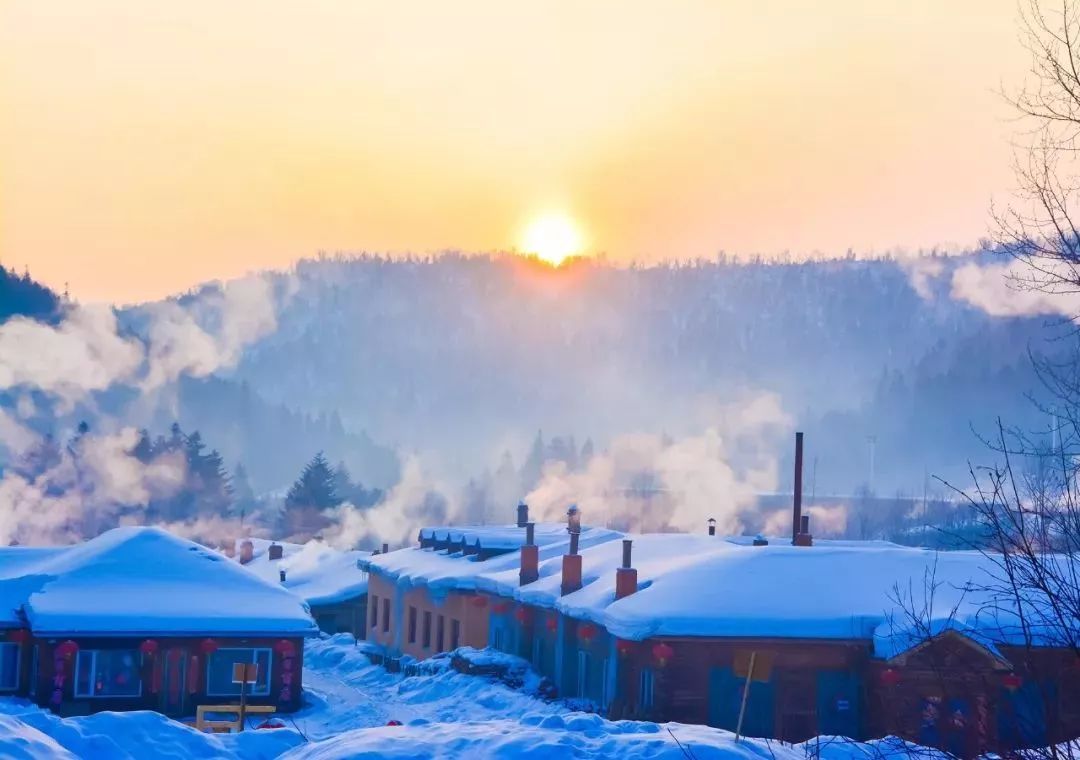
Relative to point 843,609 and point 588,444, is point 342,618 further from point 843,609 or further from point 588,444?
point 588,444

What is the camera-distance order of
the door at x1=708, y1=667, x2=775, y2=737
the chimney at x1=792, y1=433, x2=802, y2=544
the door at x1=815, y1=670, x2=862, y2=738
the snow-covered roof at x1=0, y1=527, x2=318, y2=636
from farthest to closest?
the chimney at x1=792, y1=433, x2=802, y2=544 → the snow-covered roof at x1=0, y1=527, x2=318, y2=636 → the door at x1=708, y1=667, x2=775, y2=737 → the door at x1=815, y1=670, x2=862, y2=738

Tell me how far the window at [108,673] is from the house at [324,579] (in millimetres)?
17596

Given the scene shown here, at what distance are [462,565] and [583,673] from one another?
13306mm

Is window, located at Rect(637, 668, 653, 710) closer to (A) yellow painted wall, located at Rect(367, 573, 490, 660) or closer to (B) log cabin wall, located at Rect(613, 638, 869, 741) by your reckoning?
(B) log cabin wall, located at Rect(613, 638, 869, 741)

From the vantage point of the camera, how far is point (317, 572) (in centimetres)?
6216

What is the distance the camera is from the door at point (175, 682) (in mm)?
31891

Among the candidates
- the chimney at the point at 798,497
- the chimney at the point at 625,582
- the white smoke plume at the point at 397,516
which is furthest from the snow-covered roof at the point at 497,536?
the white smoke plume at the point at 397,516

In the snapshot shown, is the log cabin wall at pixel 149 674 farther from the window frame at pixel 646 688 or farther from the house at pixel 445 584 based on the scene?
the window frame at pixel 646 688

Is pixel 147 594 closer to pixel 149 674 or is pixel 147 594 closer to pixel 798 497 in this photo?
pixel 149 674

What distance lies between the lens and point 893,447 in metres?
174

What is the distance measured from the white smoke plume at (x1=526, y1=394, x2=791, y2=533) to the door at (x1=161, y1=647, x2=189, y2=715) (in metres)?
80.1

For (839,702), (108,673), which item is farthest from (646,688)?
(108,673)

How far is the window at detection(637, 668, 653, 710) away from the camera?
28.8m

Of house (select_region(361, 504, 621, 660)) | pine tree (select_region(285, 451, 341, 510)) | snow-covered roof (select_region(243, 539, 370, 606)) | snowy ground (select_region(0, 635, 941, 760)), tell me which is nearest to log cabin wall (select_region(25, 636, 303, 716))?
house (select_region(361, 504, 621, 660))
